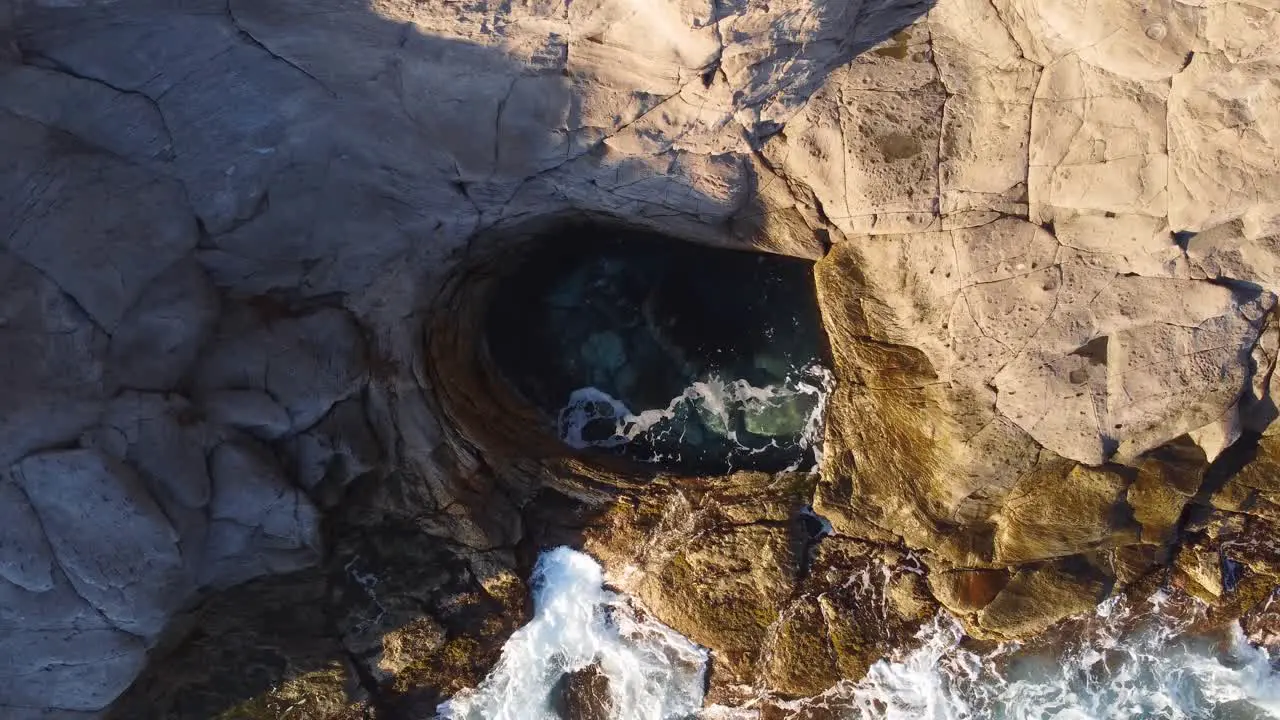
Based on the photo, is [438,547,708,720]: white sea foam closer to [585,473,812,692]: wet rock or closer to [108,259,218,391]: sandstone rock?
[585,473,812,692]: wet rock

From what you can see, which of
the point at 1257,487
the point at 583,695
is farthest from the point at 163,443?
the point at 1257,487

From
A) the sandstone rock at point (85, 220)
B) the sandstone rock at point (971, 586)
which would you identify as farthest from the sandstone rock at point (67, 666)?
the sandstone rock at point (971, 586)

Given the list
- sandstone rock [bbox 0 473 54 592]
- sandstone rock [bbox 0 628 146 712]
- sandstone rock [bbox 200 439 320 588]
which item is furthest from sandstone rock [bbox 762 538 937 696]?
sandstone rock [bbox 0 473 54 592]

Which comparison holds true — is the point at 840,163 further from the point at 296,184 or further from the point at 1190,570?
the point at 1190,570

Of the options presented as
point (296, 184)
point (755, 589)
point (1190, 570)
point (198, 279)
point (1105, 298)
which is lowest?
point (755, 589)

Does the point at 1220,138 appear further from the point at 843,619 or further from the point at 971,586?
the point at 843,619

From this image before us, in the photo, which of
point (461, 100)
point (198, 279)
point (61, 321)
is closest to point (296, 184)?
point (198, 279)

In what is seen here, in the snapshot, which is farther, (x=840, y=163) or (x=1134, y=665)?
(x=1134, y=665)
